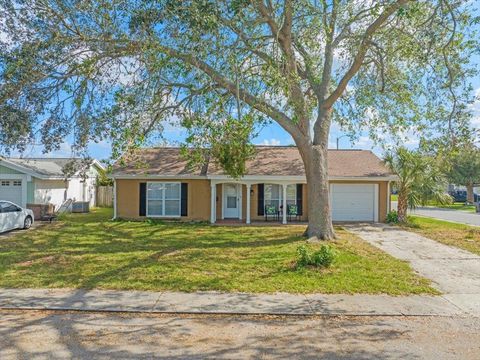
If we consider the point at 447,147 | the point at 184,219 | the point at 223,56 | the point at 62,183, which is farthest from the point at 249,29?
the point at 62,183

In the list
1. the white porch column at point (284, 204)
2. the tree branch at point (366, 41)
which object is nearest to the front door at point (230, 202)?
the white porch column at point (284, 204)

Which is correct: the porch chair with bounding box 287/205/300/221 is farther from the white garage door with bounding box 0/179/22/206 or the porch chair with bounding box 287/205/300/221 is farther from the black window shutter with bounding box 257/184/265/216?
the white garage door with bounding box 0/179/22/206

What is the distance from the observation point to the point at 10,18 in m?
9.58

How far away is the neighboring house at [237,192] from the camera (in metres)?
19.1

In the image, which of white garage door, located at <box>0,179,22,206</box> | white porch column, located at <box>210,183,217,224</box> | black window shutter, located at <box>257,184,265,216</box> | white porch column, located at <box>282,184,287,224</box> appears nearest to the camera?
white porch column, located at <box>282,184,287,224</box>

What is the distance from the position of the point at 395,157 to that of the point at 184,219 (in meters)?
11.2

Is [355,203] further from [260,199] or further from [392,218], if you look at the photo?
[260,199]

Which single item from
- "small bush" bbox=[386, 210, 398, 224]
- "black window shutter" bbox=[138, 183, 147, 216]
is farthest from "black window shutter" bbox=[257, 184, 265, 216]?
"small bush" bbox=[386, 210, 398, 224]

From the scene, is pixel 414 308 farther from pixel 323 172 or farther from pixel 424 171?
pixel 424 171

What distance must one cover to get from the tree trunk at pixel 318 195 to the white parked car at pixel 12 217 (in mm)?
11804

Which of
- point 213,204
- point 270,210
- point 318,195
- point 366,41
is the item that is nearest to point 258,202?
point 270,210

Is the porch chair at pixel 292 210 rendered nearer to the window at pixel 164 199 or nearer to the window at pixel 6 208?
the window at pixel 164 199

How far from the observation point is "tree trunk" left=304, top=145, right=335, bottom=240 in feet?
41.9

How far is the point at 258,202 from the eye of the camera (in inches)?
790
